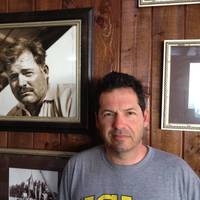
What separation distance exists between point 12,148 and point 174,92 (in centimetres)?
70

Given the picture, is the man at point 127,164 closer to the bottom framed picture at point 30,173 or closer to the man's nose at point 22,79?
the bottom framed picture at point 30,173

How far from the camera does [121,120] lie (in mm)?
1016

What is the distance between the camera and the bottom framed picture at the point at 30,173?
1.25 m

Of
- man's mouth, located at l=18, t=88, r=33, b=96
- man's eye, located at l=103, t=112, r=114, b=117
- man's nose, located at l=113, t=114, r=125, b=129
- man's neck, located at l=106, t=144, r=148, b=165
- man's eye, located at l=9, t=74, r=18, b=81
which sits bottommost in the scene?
man's neck, located at l=106, t=144, r=148, b=165

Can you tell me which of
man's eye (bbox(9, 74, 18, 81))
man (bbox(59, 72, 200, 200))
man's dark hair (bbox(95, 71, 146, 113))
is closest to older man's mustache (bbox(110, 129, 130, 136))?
man (bbox(59, 72, 200, 200))

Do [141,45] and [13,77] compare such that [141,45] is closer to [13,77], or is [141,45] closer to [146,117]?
[146,117]

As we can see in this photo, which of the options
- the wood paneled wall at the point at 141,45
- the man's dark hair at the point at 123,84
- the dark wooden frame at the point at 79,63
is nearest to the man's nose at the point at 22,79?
the dark wooden frame at the point at 79,63

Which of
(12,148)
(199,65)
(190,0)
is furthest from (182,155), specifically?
(12,148)

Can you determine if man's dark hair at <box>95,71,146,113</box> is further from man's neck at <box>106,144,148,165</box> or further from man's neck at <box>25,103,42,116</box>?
man's neck at <box>25,103,42,116</box>

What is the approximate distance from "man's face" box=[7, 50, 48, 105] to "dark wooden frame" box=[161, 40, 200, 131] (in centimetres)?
48

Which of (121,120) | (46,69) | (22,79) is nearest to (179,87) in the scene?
(121,120)

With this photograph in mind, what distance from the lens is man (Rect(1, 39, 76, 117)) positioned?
124 centimetres

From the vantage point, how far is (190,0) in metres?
1.11

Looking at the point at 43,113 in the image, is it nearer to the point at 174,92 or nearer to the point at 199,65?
the point at 174,92
